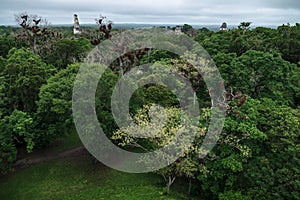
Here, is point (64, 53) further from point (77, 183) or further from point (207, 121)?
point (207, 121)

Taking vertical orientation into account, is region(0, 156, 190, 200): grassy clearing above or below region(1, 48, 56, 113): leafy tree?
below

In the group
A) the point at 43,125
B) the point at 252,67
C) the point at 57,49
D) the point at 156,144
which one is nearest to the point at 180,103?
the point at 156,144

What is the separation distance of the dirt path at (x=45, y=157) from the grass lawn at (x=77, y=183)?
1.86 feet

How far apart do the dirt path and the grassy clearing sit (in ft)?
2.05

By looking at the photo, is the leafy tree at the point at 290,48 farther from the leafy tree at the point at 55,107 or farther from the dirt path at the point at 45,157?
the dirt path at the point at 45,157

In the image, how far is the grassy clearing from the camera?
1428 cm

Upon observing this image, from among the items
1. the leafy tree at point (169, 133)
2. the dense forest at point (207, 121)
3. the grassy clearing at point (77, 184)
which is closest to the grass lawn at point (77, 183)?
the grassy clearing at point (77, 184)

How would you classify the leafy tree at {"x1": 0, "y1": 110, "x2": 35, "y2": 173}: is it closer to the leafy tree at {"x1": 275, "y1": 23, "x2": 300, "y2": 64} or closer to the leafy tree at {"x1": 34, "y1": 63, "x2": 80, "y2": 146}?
the leafy tree at {"x1": 34, "y1": 63, "x2": 80, "y2": 146}

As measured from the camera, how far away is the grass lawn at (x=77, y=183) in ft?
46.9

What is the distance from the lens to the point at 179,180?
51.5 ft

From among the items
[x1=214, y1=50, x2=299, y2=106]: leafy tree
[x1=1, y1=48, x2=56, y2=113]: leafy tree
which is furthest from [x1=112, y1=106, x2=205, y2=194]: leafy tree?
[x1=1, y1=48, x2=56, y2=113]: leafy tree

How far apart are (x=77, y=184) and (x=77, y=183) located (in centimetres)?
9

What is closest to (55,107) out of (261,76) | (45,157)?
(45,157)

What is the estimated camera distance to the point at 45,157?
18125mm
